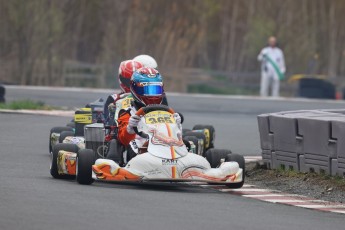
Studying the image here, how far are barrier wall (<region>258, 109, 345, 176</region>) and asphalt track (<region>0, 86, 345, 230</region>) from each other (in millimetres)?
1454

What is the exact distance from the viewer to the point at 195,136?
55.4 feet

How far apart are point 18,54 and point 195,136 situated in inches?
848

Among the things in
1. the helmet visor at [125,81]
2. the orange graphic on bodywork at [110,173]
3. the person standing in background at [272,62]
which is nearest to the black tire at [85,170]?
the orange graphic on bodywork at [110,173]

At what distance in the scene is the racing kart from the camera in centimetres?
1292

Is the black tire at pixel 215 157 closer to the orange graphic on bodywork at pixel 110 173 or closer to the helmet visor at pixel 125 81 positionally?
the helmet visor at pixel 125 81

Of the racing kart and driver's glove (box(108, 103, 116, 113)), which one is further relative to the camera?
driver's glove (box(108, 103, 116, 113))

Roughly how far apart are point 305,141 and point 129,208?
3929 mm

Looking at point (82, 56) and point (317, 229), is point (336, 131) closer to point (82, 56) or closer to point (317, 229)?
point (317, 229)

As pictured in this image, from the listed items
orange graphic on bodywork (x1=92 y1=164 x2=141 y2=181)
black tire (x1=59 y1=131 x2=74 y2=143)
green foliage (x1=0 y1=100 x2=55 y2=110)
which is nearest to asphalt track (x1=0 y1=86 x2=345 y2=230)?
orange graphic on bodywork (x1=92 y1=164 x2=141 y2=181)

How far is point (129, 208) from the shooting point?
11148 mm

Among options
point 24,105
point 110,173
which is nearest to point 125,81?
point 110,173

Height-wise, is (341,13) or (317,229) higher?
(341,13)

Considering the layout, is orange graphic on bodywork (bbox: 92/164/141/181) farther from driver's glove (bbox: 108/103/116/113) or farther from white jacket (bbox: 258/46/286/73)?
white jacket (bbox: 258/46/286/73)

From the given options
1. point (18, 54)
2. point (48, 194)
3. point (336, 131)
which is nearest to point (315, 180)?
point (336, 131)
